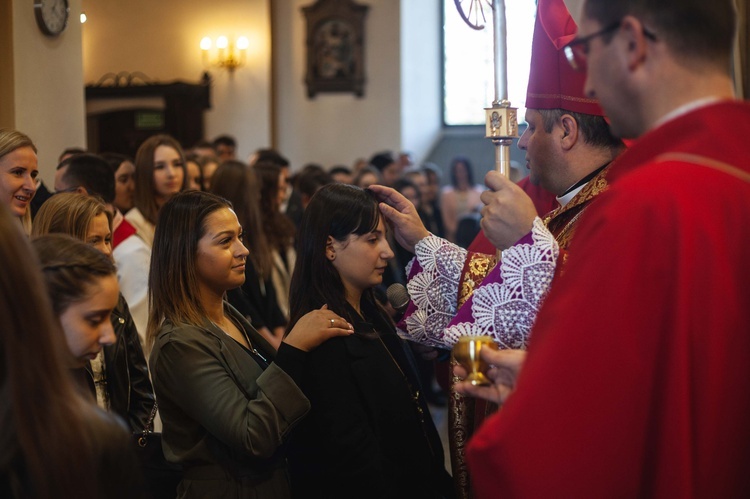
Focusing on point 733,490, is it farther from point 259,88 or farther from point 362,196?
point 259,88

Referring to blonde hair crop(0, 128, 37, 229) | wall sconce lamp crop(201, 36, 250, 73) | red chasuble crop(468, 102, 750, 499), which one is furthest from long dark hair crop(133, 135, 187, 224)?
wall sconce lamp crop(201, 36, 250, 73)

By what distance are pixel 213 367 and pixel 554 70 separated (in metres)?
1.27

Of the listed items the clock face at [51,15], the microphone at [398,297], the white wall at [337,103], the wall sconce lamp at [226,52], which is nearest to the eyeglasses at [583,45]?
the microphone at [398,297]

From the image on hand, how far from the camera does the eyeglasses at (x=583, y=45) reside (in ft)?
5.04

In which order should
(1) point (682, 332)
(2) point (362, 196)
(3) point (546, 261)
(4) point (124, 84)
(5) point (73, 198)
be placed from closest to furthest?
(1) point (682, 332), (3) point (546, 261), (2) point (362, 196), (5) point (73, 198), (4) point (124, 84)

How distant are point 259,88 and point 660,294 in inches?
417

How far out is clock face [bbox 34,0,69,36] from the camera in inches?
192

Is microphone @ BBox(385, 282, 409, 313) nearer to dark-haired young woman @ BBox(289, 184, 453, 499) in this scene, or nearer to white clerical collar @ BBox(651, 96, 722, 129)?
dark-haired young woman @ BBox(289, 184, 453, 499)

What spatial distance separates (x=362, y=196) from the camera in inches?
109

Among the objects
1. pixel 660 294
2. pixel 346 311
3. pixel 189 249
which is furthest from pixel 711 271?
pixel 189 249

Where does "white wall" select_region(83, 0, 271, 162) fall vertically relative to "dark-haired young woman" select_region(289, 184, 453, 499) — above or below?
above

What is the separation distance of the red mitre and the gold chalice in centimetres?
98

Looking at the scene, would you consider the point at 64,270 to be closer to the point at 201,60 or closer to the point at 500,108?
the point at 500,108

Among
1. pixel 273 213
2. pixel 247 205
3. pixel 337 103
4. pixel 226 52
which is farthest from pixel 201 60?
pixel 247 205
